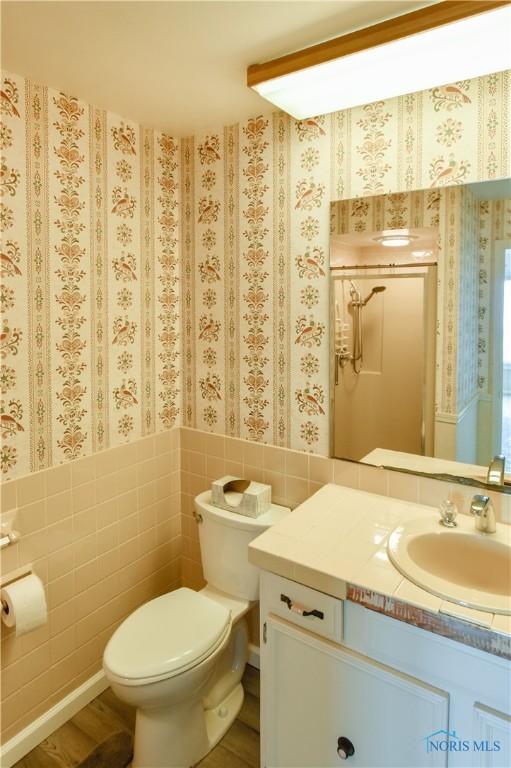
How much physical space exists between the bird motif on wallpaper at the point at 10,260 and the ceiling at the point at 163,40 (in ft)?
1.81

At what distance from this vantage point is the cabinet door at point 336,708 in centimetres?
110

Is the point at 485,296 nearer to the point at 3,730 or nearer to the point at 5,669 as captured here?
the point at 5,669

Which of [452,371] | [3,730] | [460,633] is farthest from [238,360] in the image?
[3,730]

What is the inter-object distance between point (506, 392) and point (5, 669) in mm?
1861

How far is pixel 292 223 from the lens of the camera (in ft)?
5.92

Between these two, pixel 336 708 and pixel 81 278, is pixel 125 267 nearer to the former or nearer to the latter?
pixel 81 278

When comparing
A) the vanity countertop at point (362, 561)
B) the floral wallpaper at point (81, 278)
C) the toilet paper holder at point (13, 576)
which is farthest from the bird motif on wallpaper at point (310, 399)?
the toilet paper holder at point (13, 576)

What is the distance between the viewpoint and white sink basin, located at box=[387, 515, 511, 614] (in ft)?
4.20

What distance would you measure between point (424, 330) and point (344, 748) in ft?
4.04

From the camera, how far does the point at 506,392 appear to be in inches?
55.6

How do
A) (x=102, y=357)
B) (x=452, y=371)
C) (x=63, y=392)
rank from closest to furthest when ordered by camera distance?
(x=452, y=371) < (x=63, y=392) < (x=102, y=357)

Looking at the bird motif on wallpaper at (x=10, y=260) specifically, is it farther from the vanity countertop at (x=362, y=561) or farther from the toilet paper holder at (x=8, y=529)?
the vanity countertop at (x=362, y=561)

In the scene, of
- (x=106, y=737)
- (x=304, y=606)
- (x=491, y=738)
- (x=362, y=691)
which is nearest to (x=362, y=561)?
(x=304, y=606)

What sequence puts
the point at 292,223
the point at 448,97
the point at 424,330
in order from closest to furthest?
the point at 448,97 → the point at 424,330 → the point at 292,223
